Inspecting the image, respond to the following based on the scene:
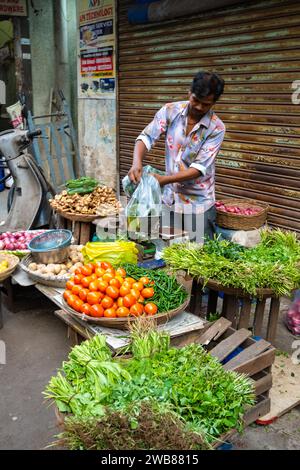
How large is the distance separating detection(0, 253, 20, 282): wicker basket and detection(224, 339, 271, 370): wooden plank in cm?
227

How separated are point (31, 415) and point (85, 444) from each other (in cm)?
132

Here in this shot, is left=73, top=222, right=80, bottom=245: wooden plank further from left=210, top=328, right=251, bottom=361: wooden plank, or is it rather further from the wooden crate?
left=210, top=328, right=251, bottom=361: wooden plank

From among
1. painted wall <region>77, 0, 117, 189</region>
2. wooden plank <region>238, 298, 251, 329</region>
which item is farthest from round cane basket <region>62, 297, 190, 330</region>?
painted wall <region>77, 0, 117, 189</region>

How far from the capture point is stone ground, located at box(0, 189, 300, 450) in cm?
287

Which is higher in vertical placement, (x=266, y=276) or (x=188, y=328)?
(x=266, y=276)

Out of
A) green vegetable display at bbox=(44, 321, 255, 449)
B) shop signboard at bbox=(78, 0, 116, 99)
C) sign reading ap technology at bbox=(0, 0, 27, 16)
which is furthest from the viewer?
sign reading ap technology at bbox=(0, 0, 27, 16)

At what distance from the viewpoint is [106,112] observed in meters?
8.38

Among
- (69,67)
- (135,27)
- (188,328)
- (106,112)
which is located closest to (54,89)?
(69,67)

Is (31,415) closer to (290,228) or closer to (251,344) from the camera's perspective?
(251,344)

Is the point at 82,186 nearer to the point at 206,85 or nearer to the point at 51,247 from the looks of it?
the point at 51,247

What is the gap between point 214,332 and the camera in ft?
10.1

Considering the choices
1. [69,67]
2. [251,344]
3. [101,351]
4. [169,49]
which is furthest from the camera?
[69,67]

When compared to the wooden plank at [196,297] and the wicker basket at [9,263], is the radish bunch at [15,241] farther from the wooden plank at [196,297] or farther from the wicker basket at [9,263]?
the wooden plank at [196,297]

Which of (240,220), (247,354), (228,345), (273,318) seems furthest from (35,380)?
(240,220)
